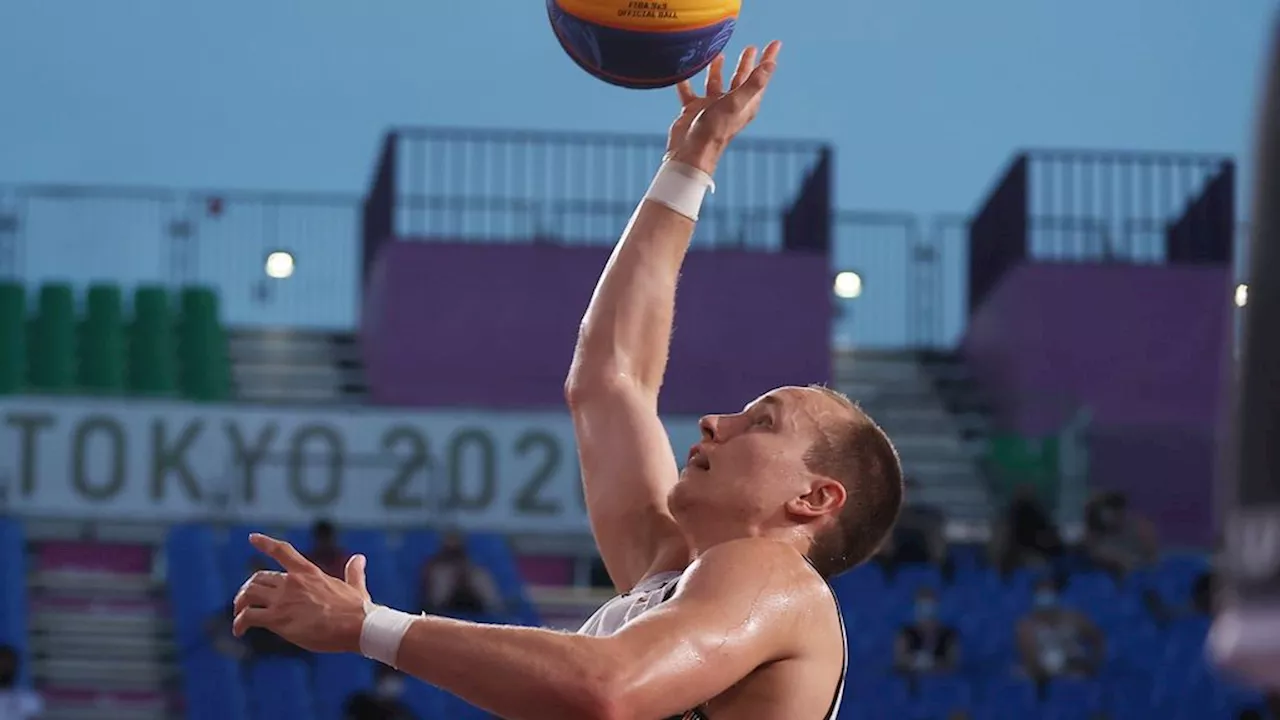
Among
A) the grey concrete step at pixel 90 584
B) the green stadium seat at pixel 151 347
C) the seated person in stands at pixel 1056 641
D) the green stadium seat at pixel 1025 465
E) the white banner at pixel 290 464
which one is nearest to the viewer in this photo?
the seated person in stands at pixel 1056 641

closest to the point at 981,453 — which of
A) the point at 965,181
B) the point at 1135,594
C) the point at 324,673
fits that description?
the point at 1135,594

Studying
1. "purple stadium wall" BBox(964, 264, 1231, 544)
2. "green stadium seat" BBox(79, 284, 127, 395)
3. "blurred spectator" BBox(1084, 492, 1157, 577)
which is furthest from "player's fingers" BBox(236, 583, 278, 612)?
"purple stadium wall" BBox(964, 264, 1231, 544)

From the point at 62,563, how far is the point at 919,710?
593 cm

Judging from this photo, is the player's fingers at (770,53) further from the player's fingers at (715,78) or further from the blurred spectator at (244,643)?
the blurred spectator at (244,643)

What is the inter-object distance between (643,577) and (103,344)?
41.5 feet

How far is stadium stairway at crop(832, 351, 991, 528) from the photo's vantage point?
1585 centimetres

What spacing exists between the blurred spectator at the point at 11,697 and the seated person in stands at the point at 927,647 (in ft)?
15.3

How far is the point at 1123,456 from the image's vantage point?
16.1 meters

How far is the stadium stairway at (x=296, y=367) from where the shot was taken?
651 inches

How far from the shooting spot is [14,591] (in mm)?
12445

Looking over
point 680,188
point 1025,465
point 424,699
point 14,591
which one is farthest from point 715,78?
point 1025,465

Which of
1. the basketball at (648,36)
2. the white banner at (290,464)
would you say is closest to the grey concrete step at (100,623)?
the white banner at (290,464)

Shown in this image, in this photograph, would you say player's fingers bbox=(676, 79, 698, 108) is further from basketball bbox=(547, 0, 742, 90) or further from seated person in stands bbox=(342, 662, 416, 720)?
seated person in stands bbox=(342, 662, 416, 720)

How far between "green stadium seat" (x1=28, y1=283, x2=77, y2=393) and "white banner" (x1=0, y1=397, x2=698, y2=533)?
1.46 meters
